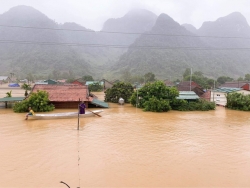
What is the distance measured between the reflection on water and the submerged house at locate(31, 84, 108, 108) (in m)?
4.45

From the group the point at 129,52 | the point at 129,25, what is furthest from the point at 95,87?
the point at 129,25

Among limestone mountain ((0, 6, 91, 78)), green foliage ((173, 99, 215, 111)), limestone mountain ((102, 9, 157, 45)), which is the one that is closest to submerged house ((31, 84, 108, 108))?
green foliage ((173, 99, 215, 111))

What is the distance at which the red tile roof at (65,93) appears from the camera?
1767 centimetres

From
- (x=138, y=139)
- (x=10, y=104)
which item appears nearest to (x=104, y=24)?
(x=10, y=104)

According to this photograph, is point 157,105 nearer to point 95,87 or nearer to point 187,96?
point 187,96

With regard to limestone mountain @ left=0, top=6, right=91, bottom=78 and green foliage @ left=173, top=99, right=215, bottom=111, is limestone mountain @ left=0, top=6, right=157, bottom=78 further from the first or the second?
green foliage @ left=173, top=99, right=215, bottom=111

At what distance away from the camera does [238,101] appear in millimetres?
18828

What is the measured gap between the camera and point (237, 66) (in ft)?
252

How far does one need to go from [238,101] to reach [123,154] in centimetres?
1460

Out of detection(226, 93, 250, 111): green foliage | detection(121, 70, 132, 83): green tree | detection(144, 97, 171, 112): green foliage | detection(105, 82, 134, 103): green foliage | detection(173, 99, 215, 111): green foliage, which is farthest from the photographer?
detection(121, 70, 132, 83): green tree

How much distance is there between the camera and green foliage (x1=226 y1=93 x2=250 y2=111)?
61.3ft

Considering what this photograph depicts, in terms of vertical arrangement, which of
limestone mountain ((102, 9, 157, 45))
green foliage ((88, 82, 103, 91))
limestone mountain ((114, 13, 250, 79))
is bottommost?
green foliage ((88, 82, 103, 91))

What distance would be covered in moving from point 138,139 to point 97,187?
4.51 meters

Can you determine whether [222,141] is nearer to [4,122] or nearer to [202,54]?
[4,122]
